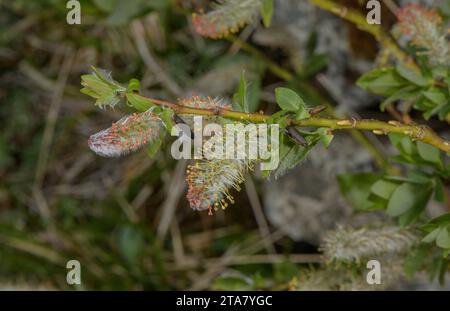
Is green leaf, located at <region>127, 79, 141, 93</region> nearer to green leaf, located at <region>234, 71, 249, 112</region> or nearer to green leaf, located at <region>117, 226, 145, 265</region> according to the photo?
green leaf, located at <region>234, 71, 249, 112</region>

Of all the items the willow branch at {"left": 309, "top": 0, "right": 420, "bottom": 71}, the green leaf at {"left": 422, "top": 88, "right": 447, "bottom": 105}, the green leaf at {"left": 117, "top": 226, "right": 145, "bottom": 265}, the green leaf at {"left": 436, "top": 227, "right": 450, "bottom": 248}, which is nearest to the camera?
the green leaf at {"left": 436, "top": 227, "right": 450, "bottom": 248}

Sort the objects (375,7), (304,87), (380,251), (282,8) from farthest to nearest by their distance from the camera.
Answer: (282,8), (304,87), (375,7), (380,251)

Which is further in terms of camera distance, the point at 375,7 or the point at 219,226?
the point at 219,226

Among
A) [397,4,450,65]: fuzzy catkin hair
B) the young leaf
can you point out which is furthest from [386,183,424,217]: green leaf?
[397,4,450,65]: fuzzy catkin hair

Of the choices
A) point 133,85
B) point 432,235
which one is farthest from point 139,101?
point 432,235

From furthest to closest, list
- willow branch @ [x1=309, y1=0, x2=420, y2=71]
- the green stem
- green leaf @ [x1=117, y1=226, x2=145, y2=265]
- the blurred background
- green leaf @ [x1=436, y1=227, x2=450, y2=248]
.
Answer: green leaf @ [x1=117, y1=226, x2=145, y2=265] → the blurred background → the green stem → willow branch @ [x1=309, y1=0, x2=420, y2=71] → green leaf @ [x1=436, y1=227, x2=450, y2=248]

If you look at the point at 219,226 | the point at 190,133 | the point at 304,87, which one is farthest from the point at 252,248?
the point at 190,133

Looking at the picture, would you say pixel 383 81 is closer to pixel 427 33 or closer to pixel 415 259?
pixel 427 33

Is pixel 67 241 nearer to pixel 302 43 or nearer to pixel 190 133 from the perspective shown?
pixel 302 43

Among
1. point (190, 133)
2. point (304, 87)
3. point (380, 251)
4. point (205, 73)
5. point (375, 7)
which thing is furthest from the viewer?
point (205, 73)
